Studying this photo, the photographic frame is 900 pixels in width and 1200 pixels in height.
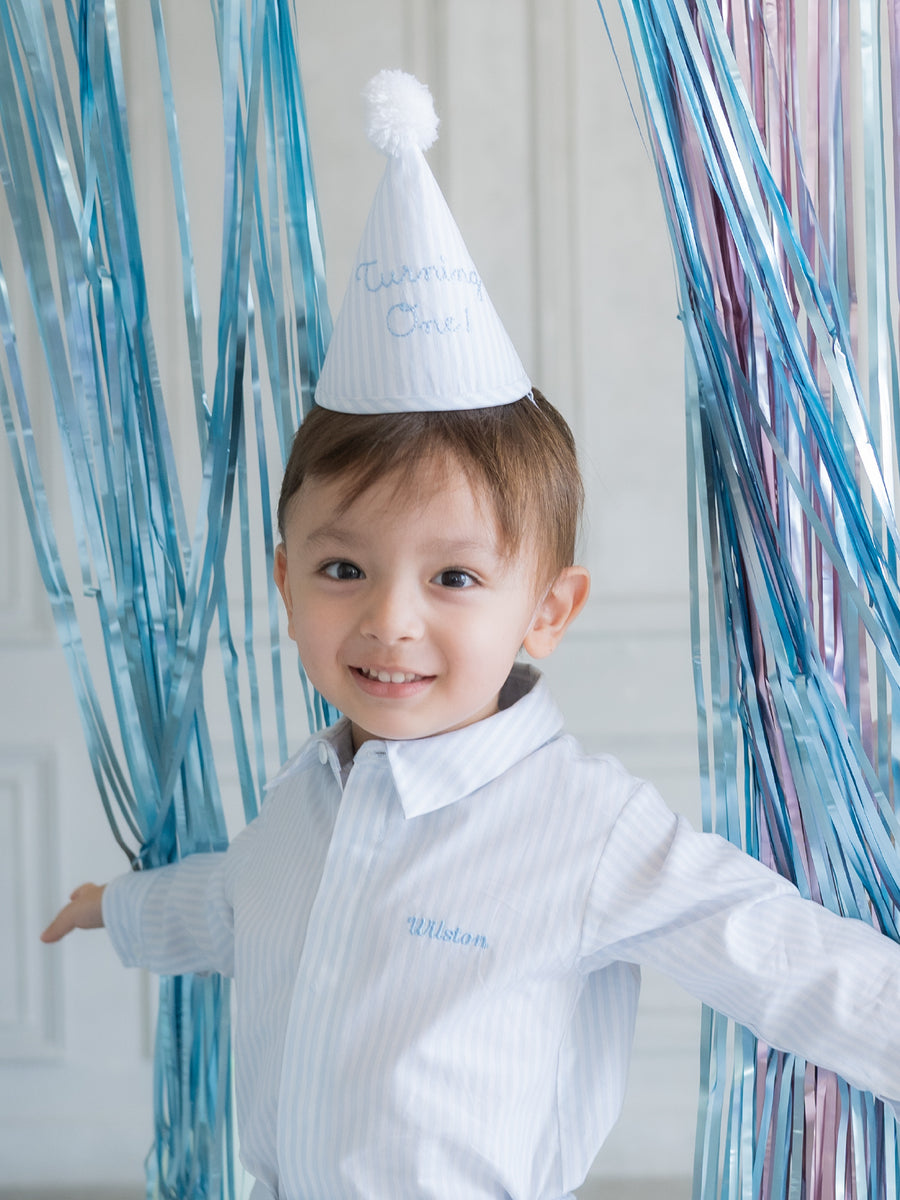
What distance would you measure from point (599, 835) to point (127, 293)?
545mm

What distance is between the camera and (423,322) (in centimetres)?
69

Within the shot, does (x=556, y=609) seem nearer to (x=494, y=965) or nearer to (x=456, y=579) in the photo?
(x=456, y=579)

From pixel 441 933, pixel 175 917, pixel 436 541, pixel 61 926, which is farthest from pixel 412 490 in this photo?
pixel 61 926

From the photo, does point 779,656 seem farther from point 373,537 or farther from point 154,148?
point 154,148

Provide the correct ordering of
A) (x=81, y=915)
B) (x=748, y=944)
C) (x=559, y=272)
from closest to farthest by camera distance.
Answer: (x=748, y=944) < (x=81, y=915) < (x=559, y=272)

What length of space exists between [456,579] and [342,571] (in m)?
0.08

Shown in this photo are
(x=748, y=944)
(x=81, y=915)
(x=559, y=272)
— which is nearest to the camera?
(x=748, y=944)

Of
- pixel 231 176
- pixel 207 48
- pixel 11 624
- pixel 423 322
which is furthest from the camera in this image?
pixel 11 624

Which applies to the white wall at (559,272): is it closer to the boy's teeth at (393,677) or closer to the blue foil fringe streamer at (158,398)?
the blue foil fringe streamer at (158,398)

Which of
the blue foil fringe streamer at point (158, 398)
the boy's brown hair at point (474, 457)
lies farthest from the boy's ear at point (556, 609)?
the blue foil fringe streamer at point (158, 398)

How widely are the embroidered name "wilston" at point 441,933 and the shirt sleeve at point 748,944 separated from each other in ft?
0.23

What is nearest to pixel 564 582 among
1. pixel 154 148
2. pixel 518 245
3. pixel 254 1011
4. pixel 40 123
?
pixel 254 1011

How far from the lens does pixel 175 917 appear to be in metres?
0.89

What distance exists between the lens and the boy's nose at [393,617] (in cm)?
69
